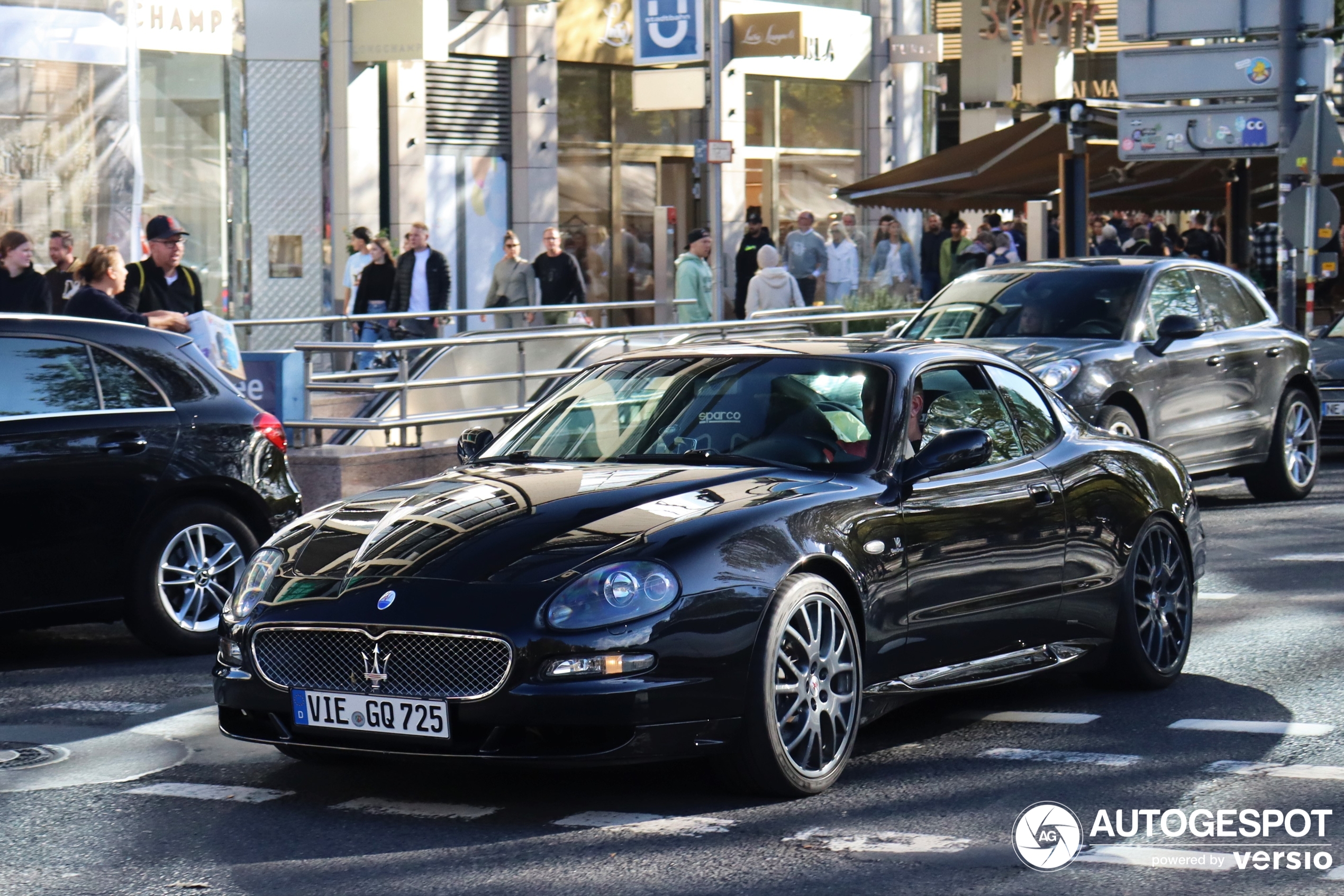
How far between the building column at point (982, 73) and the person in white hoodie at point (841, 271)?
55.6 ft

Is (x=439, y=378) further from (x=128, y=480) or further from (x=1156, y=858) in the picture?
(x=1156, y=858)

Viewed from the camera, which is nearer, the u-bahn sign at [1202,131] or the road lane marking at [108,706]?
the road lane marking at [108,706]

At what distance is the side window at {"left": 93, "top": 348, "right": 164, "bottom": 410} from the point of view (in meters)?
9.05

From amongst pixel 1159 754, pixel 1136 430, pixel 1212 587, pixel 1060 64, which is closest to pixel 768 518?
pixel 1159 754

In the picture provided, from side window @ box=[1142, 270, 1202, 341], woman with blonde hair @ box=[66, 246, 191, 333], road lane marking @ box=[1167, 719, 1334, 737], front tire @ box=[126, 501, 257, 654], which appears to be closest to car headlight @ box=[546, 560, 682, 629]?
road lane marking @ box=[1167, 719, 1334, 737]

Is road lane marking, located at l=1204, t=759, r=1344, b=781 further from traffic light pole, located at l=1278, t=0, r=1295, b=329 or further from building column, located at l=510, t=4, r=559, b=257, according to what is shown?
building column, located at l=510, t=4, r=559, b=257

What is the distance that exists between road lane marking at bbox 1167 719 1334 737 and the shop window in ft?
83.3

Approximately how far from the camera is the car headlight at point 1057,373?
12633mm

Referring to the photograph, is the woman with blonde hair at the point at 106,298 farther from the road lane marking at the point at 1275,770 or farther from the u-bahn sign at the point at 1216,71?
the u-bahn sign at the point at 1216,71

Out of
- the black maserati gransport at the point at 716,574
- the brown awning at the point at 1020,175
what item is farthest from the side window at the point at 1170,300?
the brown awning at the point at 1020,175

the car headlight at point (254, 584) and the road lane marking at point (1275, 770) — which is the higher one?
the car headlight at point (254, 584)

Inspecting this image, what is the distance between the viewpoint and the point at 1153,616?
7.97 metres

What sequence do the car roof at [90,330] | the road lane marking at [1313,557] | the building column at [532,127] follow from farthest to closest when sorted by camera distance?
the building column at [532,127], the road lane marking at [1313,557], the car roof at [90,330]

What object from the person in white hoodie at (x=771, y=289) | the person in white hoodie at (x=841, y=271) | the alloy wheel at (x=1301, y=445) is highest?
the person in white hoodie at (x=841, y=271)
